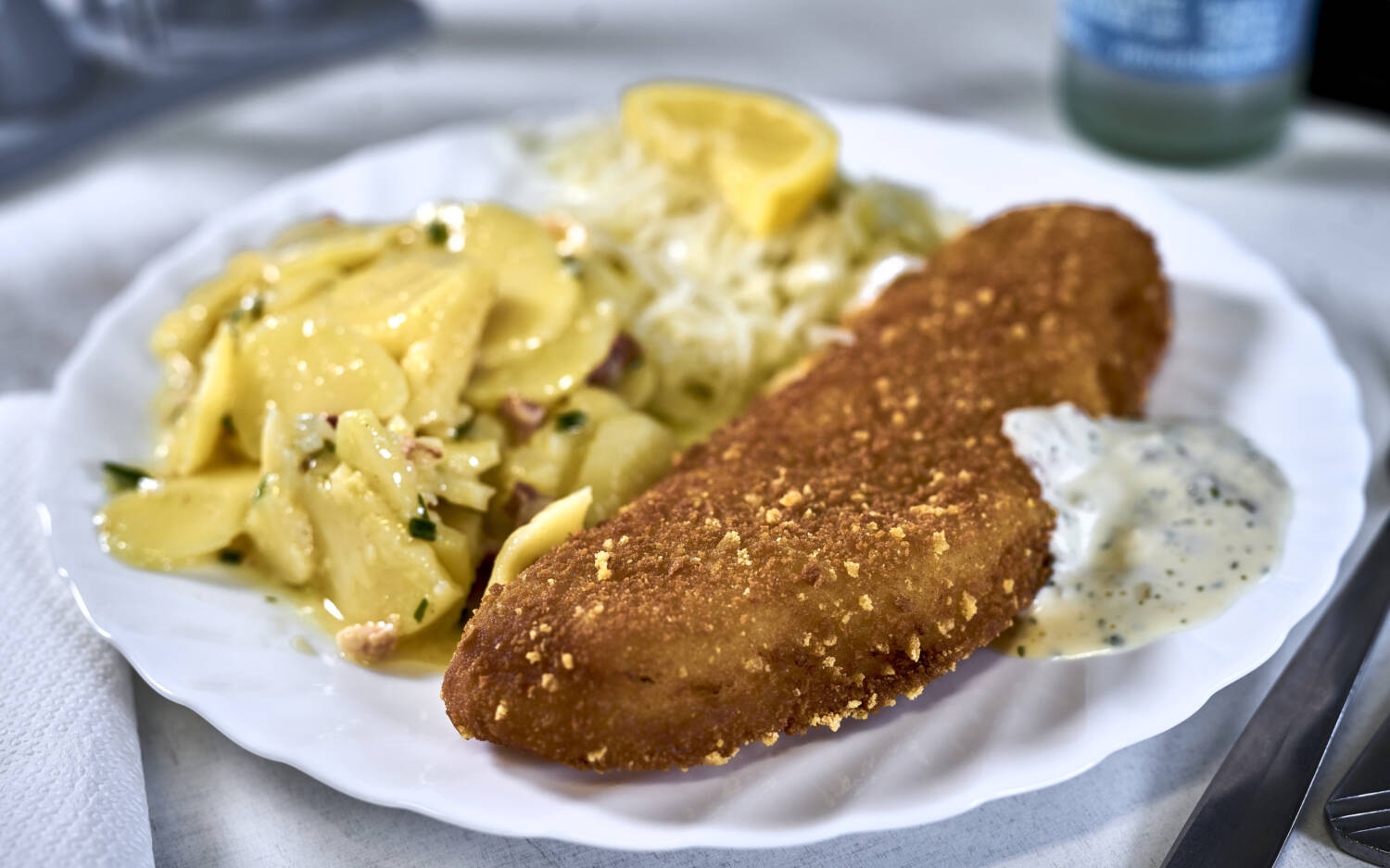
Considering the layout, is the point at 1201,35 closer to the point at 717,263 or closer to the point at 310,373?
the point at 717,263

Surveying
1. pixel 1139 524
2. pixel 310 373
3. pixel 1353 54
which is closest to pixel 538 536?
pixel 310 373

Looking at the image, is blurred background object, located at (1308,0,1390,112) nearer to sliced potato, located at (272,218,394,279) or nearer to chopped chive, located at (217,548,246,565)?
sliced potato, located at (272,218,394,279)

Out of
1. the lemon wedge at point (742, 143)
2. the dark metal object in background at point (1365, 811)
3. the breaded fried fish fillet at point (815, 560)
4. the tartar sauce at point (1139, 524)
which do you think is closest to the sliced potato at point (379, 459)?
the breaded fried fish fillet at point (815, 560)

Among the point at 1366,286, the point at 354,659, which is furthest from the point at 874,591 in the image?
the point at 1366,286

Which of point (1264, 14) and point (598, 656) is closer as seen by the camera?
point (598, 656)

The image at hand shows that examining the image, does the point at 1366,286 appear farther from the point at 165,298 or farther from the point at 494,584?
the point at 165,298
